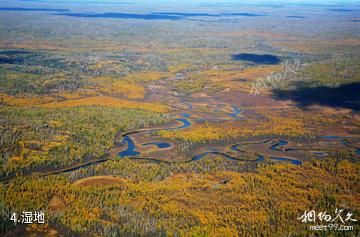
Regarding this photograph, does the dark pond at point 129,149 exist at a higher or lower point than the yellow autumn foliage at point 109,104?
lower

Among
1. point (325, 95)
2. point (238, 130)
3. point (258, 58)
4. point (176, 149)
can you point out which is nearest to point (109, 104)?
point (238, 130)

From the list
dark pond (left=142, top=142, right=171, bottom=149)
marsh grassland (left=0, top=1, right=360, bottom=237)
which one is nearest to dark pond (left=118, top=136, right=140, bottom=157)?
marsh grassland (left=0, top=1, right=360, bottom=237)

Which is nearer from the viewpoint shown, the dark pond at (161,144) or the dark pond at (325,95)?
the dark pond at (161,144)

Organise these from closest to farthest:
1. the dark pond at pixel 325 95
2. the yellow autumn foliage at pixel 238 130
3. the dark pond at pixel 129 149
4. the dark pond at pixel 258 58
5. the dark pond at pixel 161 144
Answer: the dark pond at pixel 129 149 < the dark pond at pixel 161 144 < the yellow autumn foliage at pixel 238 130 < the dark pond at pixel 325 95 < the dark pond at pixel 258 58

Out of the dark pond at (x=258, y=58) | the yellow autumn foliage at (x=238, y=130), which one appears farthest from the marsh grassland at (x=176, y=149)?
the dark pond at (x=258, y=58)

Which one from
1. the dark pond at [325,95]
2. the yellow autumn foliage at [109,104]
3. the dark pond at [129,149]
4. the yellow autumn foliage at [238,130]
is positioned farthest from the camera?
the dark pond at [325,95]

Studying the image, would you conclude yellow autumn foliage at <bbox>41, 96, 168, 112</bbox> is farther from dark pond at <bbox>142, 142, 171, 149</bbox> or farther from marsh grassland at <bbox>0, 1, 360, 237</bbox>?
dark pond at <bbox>142, 142, 171, 149</bbox>

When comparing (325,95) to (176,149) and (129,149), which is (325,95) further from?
(129,149)

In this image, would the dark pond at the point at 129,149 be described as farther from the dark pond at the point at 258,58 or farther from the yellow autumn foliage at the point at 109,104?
the dark pond at the point at 258,58

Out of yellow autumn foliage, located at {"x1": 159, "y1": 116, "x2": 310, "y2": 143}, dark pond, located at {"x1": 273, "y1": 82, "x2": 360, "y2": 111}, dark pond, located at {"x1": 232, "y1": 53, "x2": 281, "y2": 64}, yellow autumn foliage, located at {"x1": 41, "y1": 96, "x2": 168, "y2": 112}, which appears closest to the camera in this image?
yellow autumn foliage, located at {"x1": 159, "y1": 116, "x2": 310, "y2": 143}

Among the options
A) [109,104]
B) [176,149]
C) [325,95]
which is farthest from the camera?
[325,95]

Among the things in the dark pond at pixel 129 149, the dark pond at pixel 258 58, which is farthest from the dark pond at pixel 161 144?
the dark pond at pixel 258 58

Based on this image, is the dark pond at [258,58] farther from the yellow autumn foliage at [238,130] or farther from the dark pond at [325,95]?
the yellow autumn foliage at [238,130]
